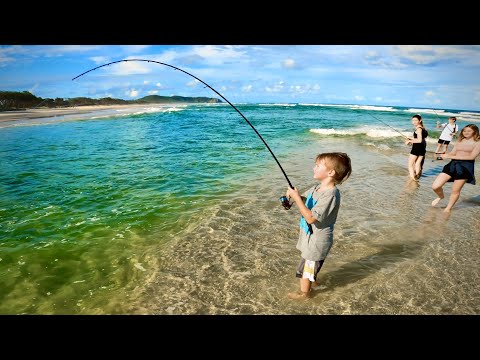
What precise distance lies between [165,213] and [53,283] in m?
2.68

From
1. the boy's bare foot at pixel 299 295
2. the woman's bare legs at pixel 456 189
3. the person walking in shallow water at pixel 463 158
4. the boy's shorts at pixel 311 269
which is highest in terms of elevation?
the person walking in shallow water at pixel 463 158

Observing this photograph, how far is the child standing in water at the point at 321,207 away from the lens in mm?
2727

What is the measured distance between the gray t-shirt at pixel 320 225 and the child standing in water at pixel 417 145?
694 cm

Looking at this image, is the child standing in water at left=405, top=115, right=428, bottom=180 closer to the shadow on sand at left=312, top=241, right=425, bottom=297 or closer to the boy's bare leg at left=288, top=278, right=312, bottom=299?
the shadow on sand at left=312, top=241, right=425, bottom=297

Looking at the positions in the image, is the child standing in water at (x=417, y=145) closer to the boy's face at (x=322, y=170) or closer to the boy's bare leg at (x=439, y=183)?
the boy's bare leg at (x=439, y=183)

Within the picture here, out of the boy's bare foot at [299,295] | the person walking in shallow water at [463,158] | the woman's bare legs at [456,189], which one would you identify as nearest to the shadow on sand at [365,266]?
the boy's bare foot at [299,295]

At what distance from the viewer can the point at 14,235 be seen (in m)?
5.31

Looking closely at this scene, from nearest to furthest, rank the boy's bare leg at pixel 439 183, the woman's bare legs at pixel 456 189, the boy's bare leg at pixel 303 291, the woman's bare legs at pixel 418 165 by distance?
the boy's bare leg at pixel 303 291 → the woman's bare legs at pixel 456 189 → the boy's bare leg at pixel 439 183 → the woman's bare legs at pixel 418 165

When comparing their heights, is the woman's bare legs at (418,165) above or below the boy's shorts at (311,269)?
above

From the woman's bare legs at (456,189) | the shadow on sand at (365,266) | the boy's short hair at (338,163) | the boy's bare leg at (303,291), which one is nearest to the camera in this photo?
the boy's short hair at (338,163)

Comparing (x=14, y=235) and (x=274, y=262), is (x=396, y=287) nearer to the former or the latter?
(x=274, y=262)

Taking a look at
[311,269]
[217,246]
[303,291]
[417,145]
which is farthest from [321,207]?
[417,145]
